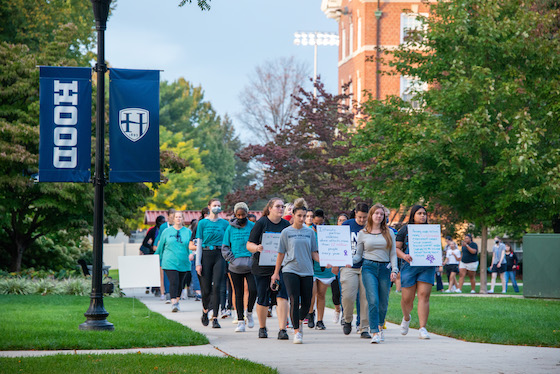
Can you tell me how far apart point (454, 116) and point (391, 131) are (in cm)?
211

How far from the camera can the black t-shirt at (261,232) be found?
12648 mm

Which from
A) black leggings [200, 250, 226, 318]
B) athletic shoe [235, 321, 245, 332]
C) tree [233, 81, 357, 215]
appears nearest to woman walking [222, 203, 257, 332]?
athletic shoe [235, 321, 245, 332]

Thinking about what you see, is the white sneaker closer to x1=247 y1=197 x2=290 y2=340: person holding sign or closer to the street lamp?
x1=247 y1=197 x2=290 y2=340: person holding sign

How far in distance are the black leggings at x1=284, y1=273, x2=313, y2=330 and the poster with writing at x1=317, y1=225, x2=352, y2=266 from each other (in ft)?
2.37

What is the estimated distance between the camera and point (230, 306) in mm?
17047

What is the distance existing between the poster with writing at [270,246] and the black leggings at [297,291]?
1.86ft

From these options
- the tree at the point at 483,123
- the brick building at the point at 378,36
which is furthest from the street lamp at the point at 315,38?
the tree at the point at 483,123

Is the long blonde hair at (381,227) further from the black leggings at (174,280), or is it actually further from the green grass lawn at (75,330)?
the black leggings at (174,280)

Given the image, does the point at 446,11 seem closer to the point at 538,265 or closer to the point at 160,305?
the point at 538,265

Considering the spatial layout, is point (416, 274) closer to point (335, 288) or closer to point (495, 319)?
point (335, 288)

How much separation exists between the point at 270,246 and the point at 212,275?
1981 millimetres

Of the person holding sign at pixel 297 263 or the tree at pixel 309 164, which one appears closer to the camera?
the person holding sign at pixel 297 263

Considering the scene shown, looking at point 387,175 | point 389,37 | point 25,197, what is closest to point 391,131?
point 387,175

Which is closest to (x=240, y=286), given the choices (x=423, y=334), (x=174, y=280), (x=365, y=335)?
(x=365, y=335)
